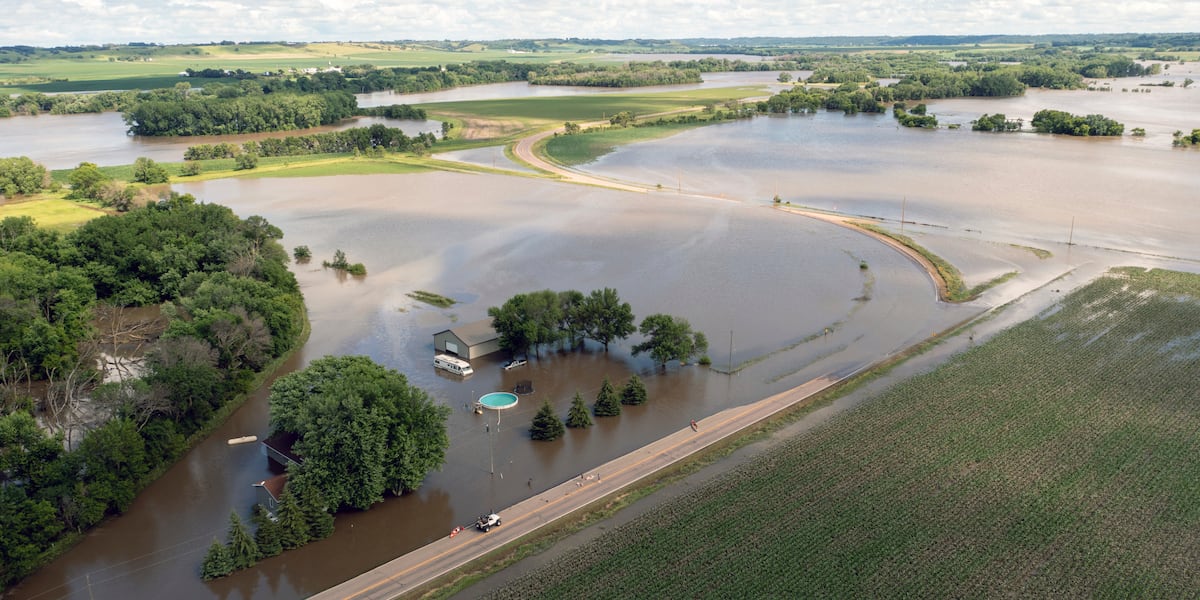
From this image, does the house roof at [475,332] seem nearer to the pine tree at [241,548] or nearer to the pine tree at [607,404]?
the pine tree at [607,404]

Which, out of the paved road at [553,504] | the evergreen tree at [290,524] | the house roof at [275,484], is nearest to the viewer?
the paved road at [553,504]

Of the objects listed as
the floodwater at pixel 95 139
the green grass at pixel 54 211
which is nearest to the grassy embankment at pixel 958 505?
the green grass at pixel 54 211

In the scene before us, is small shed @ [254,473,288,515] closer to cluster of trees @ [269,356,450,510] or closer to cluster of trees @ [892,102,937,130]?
cluster of trees @ [269,356,450,510]

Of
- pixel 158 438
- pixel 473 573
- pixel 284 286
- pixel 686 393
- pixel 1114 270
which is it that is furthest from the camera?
pixel 1114 270

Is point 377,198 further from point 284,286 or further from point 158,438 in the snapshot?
point 158,438

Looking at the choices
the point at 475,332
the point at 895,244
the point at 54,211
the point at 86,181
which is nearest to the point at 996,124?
the point at 895,244

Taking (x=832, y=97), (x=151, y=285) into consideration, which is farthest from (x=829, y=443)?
(x=832, y=97)

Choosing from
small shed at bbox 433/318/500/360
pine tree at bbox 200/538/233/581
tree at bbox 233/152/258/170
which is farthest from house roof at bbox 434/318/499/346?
tree at bbox 233/152/258/170

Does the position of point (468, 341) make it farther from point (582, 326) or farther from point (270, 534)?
point (270, 534)
